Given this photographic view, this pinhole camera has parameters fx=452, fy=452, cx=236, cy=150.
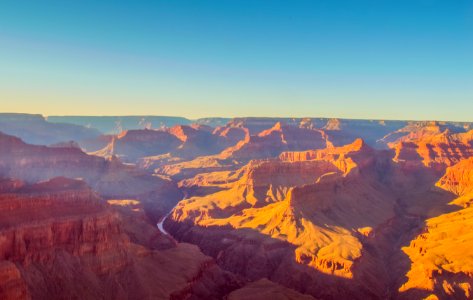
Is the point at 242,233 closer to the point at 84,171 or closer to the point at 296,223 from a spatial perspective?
the point at 296,223

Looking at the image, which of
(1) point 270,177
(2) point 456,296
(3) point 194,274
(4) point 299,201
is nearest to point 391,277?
(2) point 456,296

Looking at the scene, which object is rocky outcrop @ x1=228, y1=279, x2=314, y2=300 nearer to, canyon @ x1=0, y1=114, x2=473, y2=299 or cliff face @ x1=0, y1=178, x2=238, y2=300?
canyon @ x1=0, y1=114, x2=473, y2=299

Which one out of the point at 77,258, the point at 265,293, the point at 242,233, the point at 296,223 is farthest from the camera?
the point at 242,233

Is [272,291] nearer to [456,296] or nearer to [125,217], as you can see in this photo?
[456,296]

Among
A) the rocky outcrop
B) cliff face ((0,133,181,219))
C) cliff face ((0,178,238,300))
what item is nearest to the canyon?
cliff face ((0,178,238,300))

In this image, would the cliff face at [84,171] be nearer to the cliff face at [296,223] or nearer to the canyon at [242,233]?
the canyon at [242,233]

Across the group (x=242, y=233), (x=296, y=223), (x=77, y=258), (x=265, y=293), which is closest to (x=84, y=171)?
(x=242, y=233)

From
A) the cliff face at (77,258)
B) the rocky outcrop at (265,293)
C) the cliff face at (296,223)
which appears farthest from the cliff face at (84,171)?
the rocky outcrop at (265,293)
